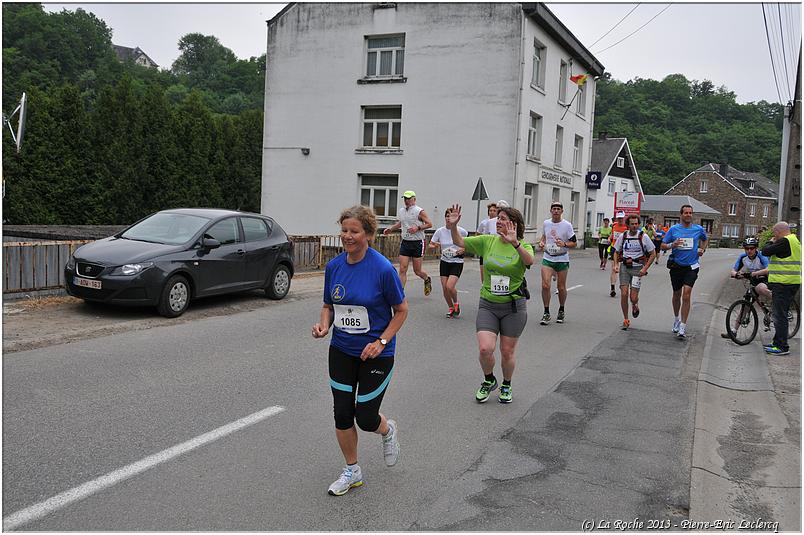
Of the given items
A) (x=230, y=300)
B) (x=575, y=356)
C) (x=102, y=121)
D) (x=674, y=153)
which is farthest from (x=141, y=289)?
(x=674, y=153)

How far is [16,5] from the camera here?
50.6m

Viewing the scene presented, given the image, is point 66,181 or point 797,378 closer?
point 797,378

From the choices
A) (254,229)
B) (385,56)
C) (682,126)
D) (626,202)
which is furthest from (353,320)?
(682,126)

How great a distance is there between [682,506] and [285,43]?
1185 inches

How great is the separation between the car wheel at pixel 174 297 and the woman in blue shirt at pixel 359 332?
6310mm

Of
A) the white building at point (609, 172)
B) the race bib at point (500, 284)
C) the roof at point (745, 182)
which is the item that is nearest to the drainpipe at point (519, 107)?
the race bib at point (500, 284)

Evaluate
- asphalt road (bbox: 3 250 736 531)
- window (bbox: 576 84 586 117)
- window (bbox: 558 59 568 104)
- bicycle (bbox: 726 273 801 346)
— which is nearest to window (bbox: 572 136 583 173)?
window (bbox: 576 84 586 117)

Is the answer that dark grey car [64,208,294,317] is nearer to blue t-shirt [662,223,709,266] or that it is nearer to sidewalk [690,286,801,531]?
blue t-shirt [662,223,709,266]

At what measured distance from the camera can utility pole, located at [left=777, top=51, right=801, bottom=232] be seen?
1391 centimetres

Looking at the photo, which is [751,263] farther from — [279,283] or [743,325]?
[279,283]

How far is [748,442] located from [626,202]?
37364 millimetres

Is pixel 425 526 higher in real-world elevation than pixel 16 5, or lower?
lower

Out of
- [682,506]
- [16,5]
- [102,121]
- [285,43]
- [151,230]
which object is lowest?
[682,506]

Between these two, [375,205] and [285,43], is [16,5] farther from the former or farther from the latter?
[375,205]
